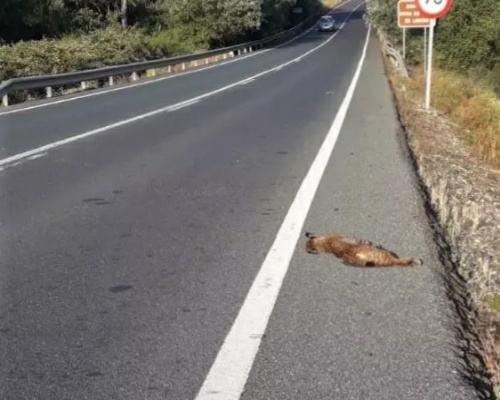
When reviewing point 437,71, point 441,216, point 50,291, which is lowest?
point 437,71

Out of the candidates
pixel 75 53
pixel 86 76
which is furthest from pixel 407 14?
pixel 75 53

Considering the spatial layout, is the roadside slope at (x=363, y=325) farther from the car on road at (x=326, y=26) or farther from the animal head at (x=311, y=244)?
the car on road at (x=326, y=26)

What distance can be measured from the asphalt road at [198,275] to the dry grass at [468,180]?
0.26 metres

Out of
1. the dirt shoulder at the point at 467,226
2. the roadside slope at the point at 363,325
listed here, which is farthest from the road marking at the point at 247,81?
the roadside slope at the point at 363,325

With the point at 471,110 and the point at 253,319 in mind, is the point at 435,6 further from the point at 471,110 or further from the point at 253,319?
the point at 253,319

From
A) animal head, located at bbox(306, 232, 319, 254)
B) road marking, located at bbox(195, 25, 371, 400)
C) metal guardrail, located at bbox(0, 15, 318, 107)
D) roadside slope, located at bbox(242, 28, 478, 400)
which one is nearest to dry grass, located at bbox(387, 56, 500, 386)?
roadside slope, located at bbox(242, 28, 478, 400)

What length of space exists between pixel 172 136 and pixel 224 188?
4.12 metres

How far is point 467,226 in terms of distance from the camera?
21.6 ft

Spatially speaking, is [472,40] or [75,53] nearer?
[472,40]

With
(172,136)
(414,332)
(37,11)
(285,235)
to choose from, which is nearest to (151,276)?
(285,235)

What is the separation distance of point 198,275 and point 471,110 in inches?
491

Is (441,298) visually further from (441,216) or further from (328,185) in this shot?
(328,185)

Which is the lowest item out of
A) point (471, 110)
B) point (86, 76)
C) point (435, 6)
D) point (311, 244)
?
point (471, 110)

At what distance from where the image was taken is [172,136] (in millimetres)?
11930
